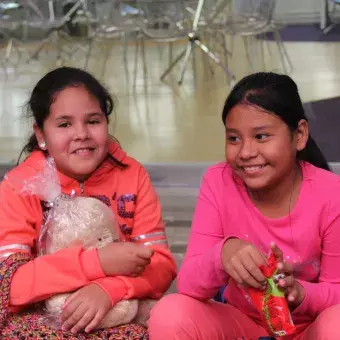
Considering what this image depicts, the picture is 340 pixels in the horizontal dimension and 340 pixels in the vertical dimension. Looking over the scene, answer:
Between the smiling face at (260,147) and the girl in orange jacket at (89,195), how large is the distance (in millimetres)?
272

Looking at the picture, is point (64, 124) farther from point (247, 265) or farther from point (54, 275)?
point (247, 265)

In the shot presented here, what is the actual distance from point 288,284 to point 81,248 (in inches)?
19.3

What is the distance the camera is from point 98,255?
1.47 metres

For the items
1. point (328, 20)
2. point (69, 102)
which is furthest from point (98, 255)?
point (328, 20)

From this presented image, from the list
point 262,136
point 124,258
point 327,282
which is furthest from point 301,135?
point 124,258

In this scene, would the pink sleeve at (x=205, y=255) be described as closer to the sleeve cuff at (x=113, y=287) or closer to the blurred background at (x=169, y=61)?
the sleeve cuff at (x=113, y=287)

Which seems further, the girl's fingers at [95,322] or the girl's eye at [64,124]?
the girl's eye at [64,124]

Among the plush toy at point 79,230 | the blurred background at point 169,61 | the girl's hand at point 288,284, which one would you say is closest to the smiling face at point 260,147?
the girl's hand at point 288,284

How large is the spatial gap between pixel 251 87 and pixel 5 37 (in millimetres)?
5349

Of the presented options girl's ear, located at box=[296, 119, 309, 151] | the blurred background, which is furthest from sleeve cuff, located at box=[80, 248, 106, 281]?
the blurred background

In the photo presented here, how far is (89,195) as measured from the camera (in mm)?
1626

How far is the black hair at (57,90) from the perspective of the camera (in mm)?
1611

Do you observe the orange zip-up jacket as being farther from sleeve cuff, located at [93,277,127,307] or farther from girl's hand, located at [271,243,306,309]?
girl's hand, located at [271,243,306,309]

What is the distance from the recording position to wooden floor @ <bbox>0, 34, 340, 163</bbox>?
3.63 m
